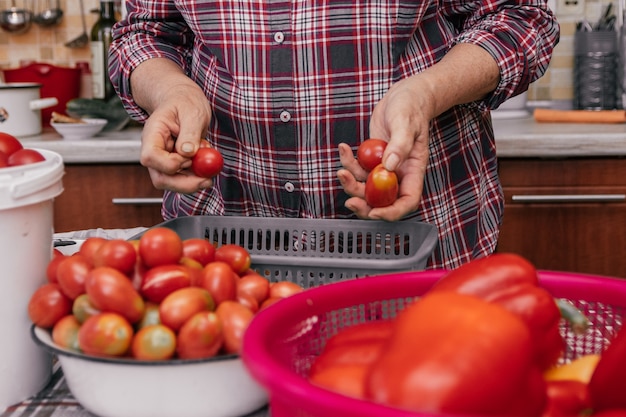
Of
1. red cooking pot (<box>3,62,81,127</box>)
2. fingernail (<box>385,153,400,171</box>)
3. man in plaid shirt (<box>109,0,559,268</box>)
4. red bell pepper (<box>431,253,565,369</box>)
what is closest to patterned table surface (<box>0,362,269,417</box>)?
red bell pepper (<box>431,253,565,369</box>)

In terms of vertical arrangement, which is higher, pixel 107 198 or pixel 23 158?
pixel 23 158

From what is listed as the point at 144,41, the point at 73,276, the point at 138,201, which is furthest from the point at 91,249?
the point at 138,201

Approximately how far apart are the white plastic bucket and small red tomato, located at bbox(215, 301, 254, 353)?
0.18 m

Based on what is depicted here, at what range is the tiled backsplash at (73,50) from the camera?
8.03ft

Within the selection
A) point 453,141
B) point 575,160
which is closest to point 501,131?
point 575,160

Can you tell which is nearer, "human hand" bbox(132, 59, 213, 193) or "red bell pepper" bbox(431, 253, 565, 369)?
"red bell pepper" bbox(431, 253, 565, 369)

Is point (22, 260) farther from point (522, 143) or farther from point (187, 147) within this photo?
point (522, 143)

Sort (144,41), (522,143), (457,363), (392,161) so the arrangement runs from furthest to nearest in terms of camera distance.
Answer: (522,143), (144,41), (392,161), (457,363)

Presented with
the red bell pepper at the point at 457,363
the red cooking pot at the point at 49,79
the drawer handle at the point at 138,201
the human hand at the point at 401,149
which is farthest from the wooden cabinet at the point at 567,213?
the red bell pepper at the point at 457,363

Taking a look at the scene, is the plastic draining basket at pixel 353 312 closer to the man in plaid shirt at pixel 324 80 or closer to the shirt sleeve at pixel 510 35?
the man in plaid shirt at pixel 324 80

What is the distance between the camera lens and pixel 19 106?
6.79ft

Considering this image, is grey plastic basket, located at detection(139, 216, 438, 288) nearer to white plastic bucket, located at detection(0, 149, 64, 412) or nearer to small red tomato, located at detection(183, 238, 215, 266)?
small red tomato, located at detection(183, 238, 215, 266)

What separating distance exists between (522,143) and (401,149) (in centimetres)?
108

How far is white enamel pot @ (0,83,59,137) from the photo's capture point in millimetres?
2049
